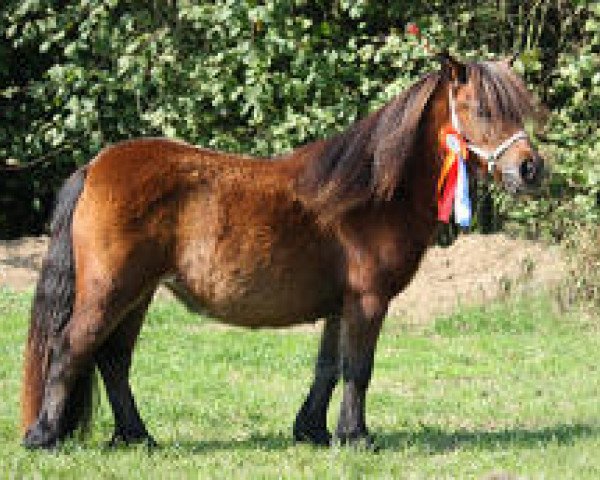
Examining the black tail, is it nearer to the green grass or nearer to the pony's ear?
the green grass

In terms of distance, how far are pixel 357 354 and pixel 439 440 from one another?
81 cm

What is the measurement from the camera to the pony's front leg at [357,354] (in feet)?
22.4

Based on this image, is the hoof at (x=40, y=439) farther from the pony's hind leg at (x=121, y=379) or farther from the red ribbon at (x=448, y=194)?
the red ribbon at (x=448, y=194)

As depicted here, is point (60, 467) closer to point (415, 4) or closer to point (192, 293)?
point (192, 293)

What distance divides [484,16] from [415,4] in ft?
2.58

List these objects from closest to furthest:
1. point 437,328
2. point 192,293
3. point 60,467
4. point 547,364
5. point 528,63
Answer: point 60,467 → point 192,293 → point 547,364 → point 437,328 → point 528,63

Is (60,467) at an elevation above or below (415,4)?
below

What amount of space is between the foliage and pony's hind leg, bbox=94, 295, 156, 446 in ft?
22.1

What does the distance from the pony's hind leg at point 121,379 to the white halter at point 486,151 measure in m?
1.88

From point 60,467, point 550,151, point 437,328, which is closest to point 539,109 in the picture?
point 60,467

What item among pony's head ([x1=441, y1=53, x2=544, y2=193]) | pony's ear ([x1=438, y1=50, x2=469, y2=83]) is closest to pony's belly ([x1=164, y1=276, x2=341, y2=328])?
pony's head ([x1=441, y1=53, x2=544, y2=193])

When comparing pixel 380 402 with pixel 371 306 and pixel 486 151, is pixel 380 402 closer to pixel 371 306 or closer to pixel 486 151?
pixel 371 306

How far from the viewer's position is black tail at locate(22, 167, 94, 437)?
261 inches

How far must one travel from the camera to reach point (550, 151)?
13164mm
